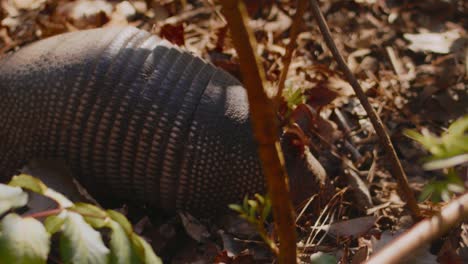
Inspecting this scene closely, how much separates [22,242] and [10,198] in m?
0.14

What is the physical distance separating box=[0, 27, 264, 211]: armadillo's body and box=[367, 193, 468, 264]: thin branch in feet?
8.35

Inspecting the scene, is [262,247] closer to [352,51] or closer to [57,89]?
[57,89]

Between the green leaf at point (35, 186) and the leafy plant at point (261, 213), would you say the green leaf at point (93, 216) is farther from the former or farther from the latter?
the leafy plant at point (261, 213)

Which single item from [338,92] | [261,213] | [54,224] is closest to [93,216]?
[54,224]

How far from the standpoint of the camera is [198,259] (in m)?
3.59

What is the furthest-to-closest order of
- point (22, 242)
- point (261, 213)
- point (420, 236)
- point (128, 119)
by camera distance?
point (128, 119) → point (261, 213) → point (22, 242) → point (420, 236)

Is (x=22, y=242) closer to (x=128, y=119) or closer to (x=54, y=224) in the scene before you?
(x=54, y=224)

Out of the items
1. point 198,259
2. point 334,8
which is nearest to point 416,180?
point 198,259

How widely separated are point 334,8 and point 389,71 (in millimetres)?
892

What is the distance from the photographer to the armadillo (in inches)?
145

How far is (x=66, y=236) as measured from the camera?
1.43 meters

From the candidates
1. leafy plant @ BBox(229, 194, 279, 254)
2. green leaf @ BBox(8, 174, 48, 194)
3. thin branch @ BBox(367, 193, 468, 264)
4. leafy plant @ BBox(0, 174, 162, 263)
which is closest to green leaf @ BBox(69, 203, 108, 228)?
leafy plant @ BBox(0, 174, 162, 263)

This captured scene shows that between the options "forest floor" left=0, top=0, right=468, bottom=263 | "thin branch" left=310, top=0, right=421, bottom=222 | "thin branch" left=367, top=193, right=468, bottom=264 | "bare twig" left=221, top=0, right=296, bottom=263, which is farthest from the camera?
"forest floor" left=0, top=0, right=468, bottom=263

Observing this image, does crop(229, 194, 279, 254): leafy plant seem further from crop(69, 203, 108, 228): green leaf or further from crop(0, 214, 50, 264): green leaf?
crop(0, 214, 50, 264): green leaf
